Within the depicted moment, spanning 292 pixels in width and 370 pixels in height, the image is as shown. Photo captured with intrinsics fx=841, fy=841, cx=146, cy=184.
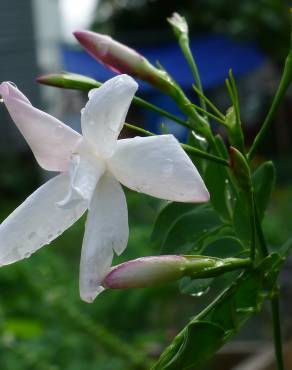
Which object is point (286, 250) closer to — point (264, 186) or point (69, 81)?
point (264, 186)

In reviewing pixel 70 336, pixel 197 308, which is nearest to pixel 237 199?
pixel 70 336

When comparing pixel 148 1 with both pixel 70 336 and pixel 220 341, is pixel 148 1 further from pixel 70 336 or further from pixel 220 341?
pixel 220 341

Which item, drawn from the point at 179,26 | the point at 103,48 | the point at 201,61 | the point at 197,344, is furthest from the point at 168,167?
the point at 201,61

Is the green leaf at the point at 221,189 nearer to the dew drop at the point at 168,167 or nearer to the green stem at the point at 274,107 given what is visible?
the green stem at the point at 274,107

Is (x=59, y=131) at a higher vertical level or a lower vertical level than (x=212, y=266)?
higher

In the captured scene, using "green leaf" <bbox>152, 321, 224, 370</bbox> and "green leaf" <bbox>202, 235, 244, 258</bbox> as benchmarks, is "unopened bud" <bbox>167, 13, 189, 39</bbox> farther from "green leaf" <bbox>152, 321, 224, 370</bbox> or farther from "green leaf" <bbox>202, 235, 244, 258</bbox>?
"green leaf" <bbox>152, 321, 224, 370</bbox>
